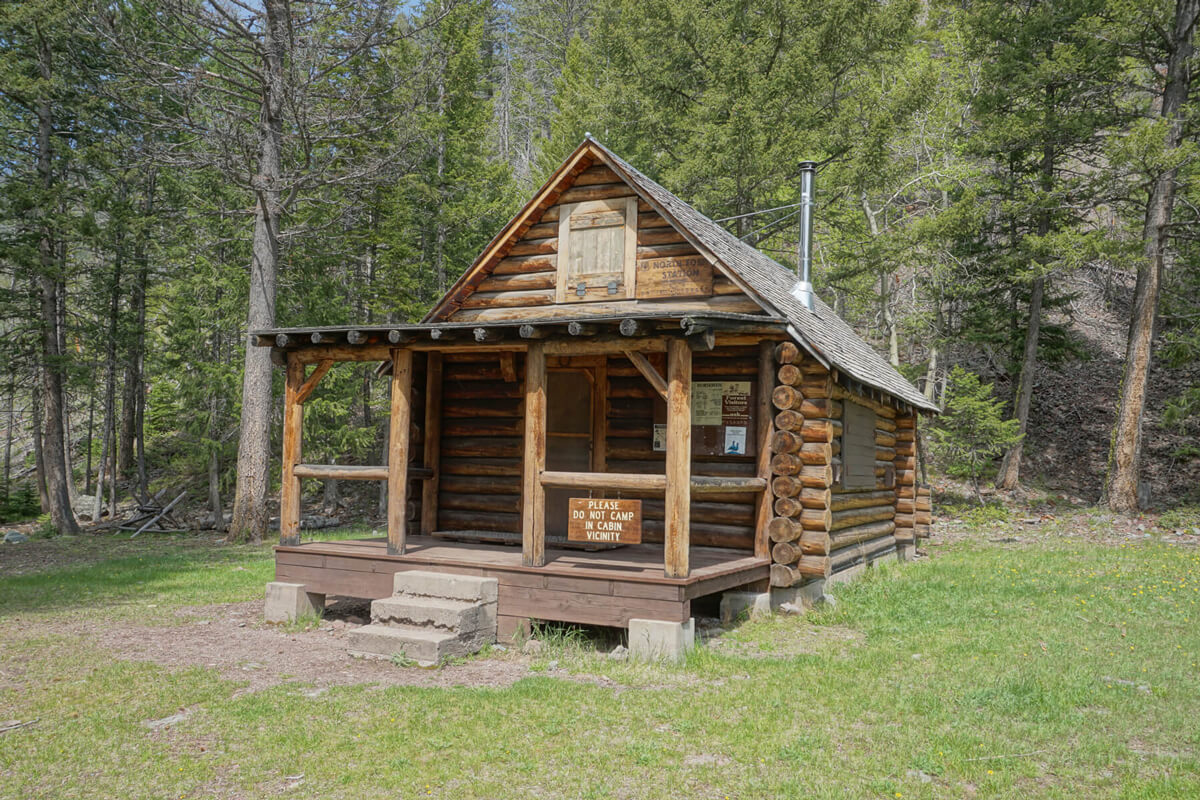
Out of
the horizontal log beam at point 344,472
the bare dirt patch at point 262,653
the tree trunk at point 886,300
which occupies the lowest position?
the bare dirt patch at point 262,653

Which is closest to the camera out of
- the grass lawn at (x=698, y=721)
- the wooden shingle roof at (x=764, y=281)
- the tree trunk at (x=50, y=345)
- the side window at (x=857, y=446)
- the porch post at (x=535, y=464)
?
the grass lawn at (x=698, y=721)

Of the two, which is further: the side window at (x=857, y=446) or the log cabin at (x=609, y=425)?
the side window at (x=857, y=446)

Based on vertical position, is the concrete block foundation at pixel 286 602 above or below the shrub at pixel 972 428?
below

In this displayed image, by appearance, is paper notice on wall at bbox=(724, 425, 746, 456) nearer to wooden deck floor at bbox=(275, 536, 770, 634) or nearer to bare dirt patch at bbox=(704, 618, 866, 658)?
wooden deck floor at bbox=(275, 536, 770, 634)

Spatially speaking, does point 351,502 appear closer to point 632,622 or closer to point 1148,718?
point 632,622

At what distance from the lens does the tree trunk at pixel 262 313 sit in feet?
57.2

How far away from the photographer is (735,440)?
Result: 10.8 m

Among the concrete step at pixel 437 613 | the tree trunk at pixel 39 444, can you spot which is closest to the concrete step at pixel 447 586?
the concrete step at pixel 437 613

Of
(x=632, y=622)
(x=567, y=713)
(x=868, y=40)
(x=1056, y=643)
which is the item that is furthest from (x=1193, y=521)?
(x=567, y=713)

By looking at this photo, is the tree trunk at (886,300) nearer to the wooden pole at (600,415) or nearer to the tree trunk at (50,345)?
the wooden pole at (600,415)

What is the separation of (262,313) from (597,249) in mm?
9300

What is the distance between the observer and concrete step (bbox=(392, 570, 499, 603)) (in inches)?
340

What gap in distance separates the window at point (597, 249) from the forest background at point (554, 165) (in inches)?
263

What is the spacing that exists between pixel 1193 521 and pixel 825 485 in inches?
531
